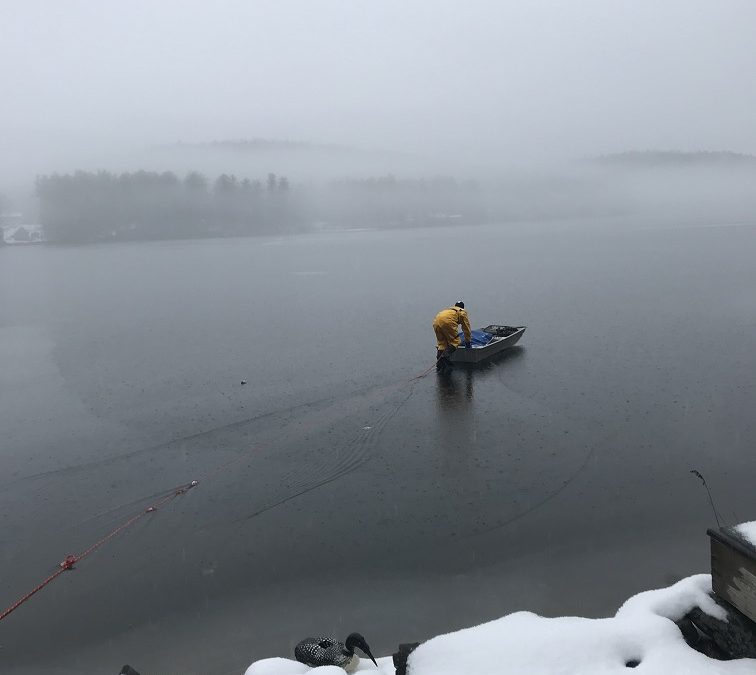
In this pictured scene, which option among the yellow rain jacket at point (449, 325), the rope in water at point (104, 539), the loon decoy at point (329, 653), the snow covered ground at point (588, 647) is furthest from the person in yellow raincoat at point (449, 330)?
the snow covered ground at point (588, 647)

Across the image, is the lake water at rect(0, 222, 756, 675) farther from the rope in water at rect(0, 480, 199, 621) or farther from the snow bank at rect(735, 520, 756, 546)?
the snow bank at rect(735, 520, 756, 546)

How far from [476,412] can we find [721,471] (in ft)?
17.0

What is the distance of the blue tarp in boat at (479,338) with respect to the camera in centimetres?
1869

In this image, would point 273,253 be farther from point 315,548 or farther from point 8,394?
point 315,548

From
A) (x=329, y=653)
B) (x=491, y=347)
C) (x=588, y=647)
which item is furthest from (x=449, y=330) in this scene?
(x=588, y=647)

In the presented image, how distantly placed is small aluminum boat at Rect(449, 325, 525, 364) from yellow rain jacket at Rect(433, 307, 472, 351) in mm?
488

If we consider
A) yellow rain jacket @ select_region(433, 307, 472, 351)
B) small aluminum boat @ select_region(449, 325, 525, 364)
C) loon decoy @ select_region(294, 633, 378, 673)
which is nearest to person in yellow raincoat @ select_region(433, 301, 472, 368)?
yellow rain jacket @ select_region(433, 307, 472, 351)

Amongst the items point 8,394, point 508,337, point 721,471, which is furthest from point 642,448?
point 8,394

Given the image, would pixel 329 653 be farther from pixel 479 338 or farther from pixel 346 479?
pixel 479 338

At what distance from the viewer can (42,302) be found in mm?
40031

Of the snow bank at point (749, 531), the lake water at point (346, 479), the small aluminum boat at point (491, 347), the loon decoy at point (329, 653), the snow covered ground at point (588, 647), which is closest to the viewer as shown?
the snow covered ground at point (588, 647)

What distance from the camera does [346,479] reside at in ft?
37.6

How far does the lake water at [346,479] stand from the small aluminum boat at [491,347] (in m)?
0.72

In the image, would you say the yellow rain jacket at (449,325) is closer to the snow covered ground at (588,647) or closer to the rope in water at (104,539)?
Answer: the rope in water at (104,539)
